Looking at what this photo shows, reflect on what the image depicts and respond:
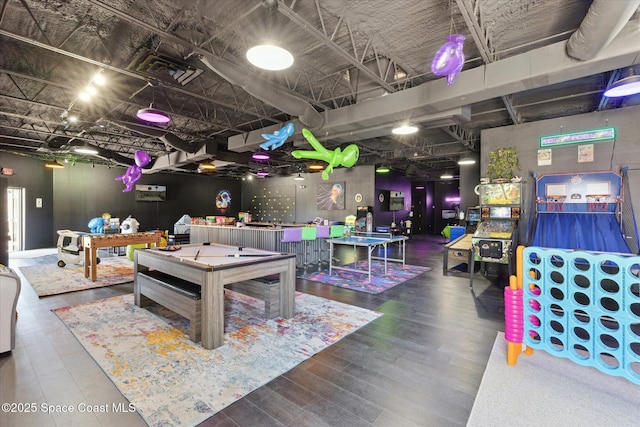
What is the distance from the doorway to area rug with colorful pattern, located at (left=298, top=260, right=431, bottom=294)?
1240cm

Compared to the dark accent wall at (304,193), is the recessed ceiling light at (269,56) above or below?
above

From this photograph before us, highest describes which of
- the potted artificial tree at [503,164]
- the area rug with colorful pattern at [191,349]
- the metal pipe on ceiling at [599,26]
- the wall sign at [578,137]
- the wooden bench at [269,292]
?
the metal pipe on ceiling at [599,26]

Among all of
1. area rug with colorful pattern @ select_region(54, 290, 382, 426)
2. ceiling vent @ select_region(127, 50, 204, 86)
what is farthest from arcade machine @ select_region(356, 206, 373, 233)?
ceiling vent @ select_region(127, 50, 204, 86)

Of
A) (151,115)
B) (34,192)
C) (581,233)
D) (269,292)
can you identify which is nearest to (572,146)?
(581,233)

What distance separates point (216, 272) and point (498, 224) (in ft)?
19.4

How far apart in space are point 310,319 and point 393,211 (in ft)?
39.4

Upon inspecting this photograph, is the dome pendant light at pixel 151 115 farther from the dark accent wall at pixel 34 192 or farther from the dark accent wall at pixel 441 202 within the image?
the dark accent wall at pixel 441 202

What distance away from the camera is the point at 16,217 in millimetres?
11562

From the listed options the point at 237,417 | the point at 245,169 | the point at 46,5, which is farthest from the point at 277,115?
the point at 245,169

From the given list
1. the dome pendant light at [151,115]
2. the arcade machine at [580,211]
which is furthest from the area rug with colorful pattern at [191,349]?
the arcade machine at [580,211]

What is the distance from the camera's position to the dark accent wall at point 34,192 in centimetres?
1140

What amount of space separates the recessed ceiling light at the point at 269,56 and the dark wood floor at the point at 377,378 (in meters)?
Result: 3.29

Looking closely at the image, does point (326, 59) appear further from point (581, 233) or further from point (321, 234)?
point (581, 233)

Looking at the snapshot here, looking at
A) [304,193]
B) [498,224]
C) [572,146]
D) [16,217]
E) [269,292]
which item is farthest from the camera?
[304,193]
